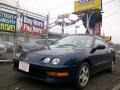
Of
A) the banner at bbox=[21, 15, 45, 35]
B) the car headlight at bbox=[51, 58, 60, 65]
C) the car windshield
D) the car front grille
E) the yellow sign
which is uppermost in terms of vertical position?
the yellow sign

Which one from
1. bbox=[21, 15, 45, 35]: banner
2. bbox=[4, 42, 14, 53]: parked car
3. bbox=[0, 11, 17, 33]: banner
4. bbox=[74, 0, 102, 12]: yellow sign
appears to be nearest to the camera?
bbox=[0, 11, 17, 33]: banner

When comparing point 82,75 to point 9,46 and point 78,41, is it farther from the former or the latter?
point 9,46

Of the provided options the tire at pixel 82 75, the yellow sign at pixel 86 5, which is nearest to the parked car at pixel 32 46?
the tire at pixel 82 75

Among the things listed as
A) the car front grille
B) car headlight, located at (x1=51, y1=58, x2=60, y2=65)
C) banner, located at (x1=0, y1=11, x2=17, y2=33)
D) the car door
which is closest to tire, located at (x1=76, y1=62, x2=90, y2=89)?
the car door

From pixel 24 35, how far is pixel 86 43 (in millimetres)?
3837

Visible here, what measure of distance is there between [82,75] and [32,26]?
4525 millimetres

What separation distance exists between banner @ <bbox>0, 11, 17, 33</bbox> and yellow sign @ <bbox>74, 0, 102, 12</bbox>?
16052mm

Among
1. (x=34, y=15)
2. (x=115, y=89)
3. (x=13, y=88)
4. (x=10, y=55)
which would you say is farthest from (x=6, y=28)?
(x=115, y=89)

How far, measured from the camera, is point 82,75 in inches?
179

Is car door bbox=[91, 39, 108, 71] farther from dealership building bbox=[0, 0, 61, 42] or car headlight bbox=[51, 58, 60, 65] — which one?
dealership building bbox=[0, 0, 61, 42]

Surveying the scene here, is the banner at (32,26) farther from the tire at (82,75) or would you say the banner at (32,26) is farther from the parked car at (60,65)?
the tire at (82,75)

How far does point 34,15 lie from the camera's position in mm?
8359

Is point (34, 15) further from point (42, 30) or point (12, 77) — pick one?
point (12, 77)

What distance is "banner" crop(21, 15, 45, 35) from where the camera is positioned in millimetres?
8009
